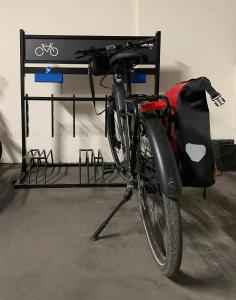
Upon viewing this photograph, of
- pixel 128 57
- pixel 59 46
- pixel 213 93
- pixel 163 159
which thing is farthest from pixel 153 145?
pixel 59 46

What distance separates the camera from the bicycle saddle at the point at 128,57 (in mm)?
1706

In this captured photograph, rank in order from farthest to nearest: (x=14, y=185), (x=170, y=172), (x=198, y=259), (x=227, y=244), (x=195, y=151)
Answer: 1. (x=14, y=185)
2. (x=227, y=244)
3. (x=198, y=259)
4. (x=195, y=151)
5. (x=170, y=172)

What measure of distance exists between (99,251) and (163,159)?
0.63m

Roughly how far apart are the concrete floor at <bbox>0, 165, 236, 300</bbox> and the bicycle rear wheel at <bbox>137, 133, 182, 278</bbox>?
8cm

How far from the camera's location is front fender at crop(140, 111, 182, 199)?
124 centimetres

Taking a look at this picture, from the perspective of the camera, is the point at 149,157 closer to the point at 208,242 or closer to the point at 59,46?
the point at 208,242

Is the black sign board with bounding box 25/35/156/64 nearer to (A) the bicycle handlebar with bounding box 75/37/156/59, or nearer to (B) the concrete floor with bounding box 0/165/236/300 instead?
(A) the bicycle handlebar with bounding box 75/37/156/59

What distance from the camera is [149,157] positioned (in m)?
1.47

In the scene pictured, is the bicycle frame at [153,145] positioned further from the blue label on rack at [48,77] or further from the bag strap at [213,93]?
the blue label on rack at [48,77]

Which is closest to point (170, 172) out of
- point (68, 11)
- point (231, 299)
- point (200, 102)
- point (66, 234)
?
point (200, 102)

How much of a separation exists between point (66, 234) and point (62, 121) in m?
1.70

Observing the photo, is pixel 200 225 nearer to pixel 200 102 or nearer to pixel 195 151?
pixel 195 151

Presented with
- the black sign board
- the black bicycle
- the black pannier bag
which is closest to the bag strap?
the black pannier bag

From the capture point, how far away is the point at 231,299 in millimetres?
1260
